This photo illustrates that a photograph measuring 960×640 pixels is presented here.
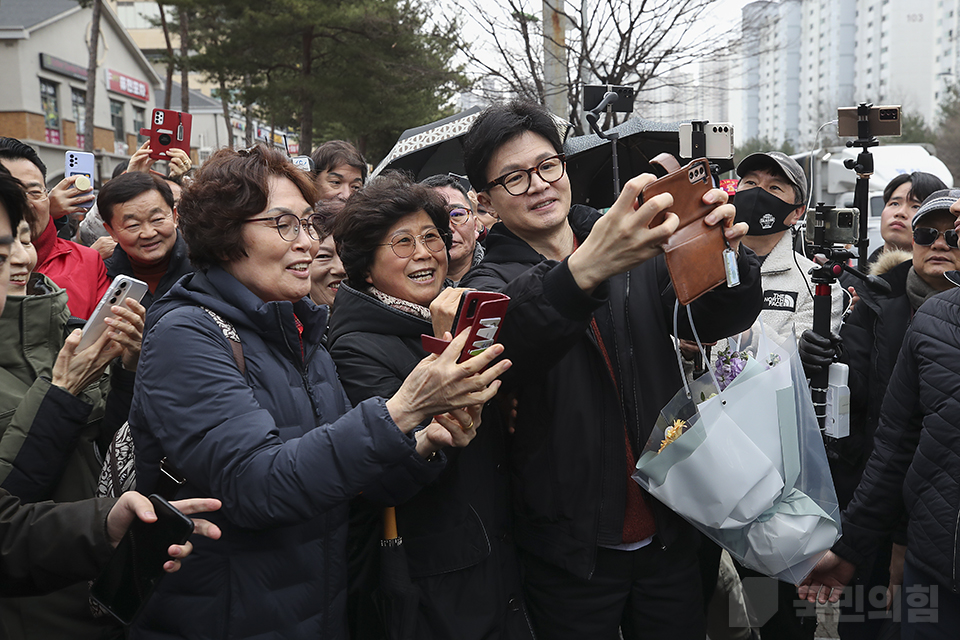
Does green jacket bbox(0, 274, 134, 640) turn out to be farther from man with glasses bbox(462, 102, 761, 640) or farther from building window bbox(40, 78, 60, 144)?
building window bbox(40, 78, 60, 144)

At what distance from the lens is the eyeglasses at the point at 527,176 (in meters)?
2.28

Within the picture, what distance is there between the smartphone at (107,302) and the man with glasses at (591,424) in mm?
1170

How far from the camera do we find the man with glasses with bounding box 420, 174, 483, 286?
3976 millimetres

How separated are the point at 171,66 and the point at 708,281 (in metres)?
23.9

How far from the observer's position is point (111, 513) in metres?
1.69

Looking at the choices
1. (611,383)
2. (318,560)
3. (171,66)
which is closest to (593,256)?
(611,383)

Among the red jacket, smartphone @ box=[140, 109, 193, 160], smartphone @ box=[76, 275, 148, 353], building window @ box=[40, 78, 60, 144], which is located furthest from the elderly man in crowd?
building window @ box=[40, 78, 60, 144]

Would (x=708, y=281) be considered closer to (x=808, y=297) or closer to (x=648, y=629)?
(x=648, y=629)

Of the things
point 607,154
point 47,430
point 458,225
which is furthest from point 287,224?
point 607,154

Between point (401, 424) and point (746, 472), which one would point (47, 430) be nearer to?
point (401, 424)

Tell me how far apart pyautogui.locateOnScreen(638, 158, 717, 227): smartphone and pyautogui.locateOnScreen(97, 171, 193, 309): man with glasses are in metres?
2.83

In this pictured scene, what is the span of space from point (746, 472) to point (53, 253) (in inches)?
138

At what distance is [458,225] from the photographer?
13.0 feet

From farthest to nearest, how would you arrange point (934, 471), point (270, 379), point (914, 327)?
1. point (914, 327)
2. point (934, 471)
3. point (270, 379)
